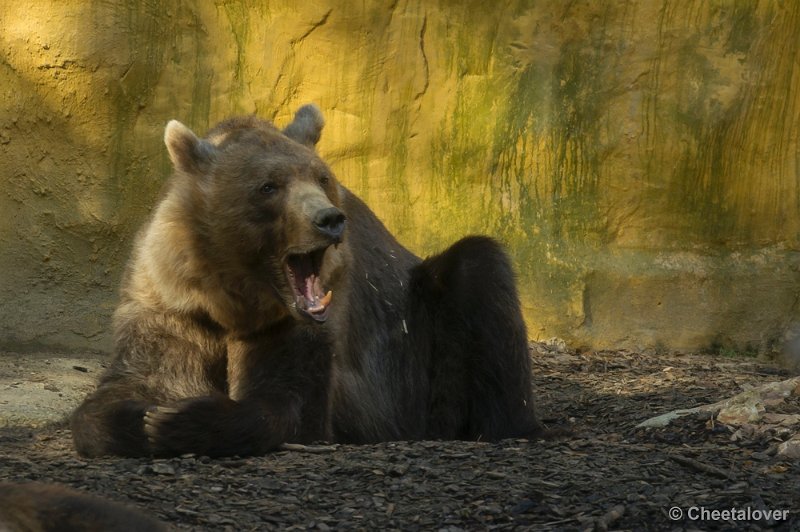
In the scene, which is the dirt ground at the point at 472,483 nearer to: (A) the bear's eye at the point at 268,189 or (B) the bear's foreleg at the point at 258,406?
(B) the bear's foreleg at the point at 258,406

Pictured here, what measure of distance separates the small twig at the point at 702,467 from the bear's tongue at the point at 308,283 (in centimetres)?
191

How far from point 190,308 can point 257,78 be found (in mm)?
4115

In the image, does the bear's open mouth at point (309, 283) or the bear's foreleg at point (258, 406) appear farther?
the bear's open mouth at point (309, 283)

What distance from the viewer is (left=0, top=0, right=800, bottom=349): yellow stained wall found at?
401 inches

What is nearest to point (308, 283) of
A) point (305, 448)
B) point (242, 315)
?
point (242, 315)

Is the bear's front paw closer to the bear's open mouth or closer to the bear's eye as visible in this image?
the bear's open mouth

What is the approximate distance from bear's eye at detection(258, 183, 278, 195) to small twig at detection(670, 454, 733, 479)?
2405 millimetres

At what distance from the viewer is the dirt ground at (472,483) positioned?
4863 millimetres

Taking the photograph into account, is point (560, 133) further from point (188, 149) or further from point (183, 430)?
point (183, 430)

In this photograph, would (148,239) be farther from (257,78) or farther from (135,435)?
(257,78)

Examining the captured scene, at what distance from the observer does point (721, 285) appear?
34.6 ft

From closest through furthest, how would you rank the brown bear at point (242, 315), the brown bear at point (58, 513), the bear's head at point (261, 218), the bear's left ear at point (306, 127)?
the brown bear at point (58, 513) → the brown bear at point (242, 315) → the bear's head at point (261, 218) → the bear's left ear at point (306, 127)

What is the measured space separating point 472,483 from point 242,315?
69.7 inches

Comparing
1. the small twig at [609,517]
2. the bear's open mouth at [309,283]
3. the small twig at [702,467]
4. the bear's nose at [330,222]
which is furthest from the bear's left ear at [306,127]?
the small twig at [609,517]
